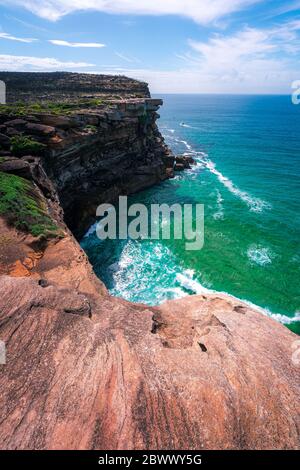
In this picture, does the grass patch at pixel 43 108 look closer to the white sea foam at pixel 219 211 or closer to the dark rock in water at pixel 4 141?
the dark rock in water at pixel 4 141

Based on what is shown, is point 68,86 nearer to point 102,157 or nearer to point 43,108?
point 43,108

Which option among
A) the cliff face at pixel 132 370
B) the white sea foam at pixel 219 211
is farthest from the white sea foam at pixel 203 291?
the white sea foam at pixel 219 211

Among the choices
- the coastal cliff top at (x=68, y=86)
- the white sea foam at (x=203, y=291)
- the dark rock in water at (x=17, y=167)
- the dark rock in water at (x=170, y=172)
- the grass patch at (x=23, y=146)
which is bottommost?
the white sea foam at (x=203, y=291)

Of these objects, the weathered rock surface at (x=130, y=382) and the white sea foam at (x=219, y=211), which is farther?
the white sea foam at (x=219, y=211)

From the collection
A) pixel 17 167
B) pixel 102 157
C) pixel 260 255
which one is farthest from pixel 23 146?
pixel 260 255

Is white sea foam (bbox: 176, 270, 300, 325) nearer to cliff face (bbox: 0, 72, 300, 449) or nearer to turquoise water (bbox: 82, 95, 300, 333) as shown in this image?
turquoise water (bbox: 82, 95, 300, 333)

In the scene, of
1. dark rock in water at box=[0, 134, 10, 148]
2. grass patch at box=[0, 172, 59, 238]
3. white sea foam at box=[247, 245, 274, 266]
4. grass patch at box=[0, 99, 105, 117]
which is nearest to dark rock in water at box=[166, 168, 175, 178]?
grass patch at box=[0, 99, 105, 117]

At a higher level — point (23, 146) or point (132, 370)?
point (23, 146)

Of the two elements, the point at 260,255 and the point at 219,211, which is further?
the point at 219,211
